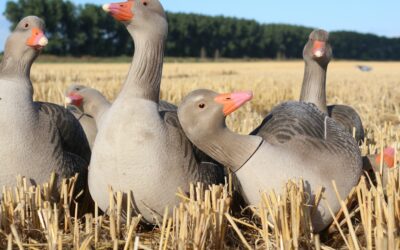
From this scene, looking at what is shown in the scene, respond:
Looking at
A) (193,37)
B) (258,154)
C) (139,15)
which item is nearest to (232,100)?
(258,154)

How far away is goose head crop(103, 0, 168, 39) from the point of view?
11.4 ft

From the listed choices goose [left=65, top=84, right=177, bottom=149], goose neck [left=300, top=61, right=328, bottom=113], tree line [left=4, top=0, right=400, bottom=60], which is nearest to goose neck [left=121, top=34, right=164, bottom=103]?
goose [left=65, top=84, right=177, bottom=149]

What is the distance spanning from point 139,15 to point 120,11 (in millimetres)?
124

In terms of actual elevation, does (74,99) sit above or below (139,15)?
below

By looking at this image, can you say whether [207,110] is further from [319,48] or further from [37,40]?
[319,48]

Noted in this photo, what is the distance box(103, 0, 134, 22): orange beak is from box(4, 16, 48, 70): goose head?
1.85 ft

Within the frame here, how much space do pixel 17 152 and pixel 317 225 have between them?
1977mm

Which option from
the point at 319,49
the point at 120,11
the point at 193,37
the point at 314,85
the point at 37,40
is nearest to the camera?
the point at 120,11

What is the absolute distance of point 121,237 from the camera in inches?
126

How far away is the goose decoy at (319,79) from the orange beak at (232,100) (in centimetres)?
269

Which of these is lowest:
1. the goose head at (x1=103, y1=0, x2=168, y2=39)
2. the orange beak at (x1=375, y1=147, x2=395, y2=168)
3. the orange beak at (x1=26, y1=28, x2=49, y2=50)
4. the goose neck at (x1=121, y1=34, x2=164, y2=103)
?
the orange beak at (x1=375, y1=147, x2=395, y2=168)

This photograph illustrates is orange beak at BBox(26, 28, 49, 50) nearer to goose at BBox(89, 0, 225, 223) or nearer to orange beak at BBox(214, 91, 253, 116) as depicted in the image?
goose at BBox(89, 0, 225, 223)

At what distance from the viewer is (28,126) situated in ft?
11.7

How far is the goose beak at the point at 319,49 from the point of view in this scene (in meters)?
5.61
